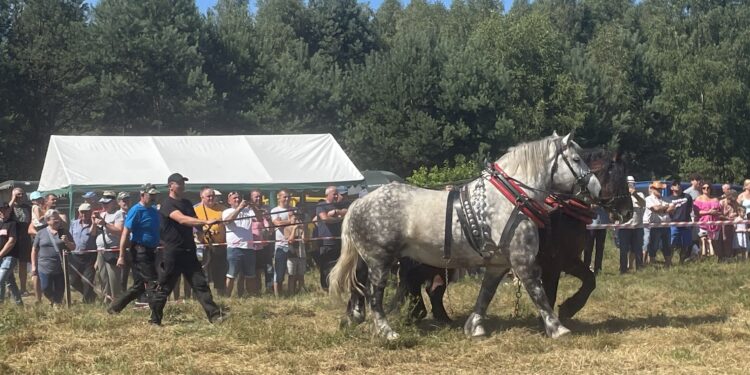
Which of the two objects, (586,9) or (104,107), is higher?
(586,9)

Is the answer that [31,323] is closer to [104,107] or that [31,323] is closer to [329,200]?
[329,200]

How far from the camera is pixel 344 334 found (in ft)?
28.6

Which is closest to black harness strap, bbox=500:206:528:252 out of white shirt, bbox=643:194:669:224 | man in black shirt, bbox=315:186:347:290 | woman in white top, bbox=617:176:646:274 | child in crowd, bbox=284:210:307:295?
man in black shirt, bbox=315:186:347:290

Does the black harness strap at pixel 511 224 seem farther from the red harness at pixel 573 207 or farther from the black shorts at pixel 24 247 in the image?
the black shorts at pixel 24 247

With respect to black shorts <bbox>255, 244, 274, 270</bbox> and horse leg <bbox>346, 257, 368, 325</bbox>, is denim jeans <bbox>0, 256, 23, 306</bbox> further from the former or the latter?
horse leg <bbox>346, 257, 368, 325</bbox>

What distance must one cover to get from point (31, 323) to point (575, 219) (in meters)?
5.86

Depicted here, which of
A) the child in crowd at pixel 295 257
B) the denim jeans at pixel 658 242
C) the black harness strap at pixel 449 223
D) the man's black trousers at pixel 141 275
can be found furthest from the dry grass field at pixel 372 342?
the denim jeans at pixel 658 242

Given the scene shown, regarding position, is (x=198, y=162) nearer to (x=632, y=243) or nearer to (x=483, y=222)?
(x=632, y=243)

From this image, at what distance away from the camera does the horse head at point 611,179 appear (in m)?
9.03

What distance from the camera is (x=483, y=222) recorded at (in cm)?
868

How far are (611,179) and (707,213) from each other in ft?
28.2

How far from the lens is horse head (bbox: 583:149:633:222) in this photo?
9.03 meters

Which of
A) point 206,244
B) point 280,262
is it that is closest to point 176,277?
point 206,244

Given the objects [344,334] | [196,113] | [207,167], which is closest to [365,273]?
[344,334]
